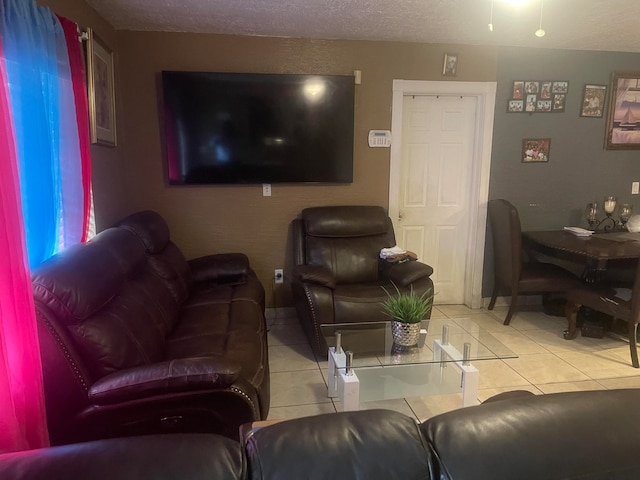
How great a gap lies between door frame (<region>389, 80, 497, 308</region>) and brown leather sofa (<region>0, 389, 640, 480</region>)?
10.5ft

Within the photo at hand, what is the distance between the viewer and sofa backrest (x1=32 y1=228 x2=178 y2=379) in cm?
172

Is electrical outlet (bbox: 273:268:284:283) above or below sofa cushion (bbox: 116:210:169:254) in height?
below

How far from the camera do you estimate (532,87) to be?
13.0 feet

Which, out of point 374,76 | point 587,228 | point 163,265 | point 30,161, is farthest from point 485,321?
point 30,161

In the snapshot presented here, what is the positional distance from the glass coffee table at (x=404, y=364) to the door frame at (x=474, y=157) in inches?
59.9

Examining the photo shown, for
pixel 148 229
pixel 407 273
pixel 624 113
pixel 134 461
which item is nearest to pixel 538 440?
pixel 134 461

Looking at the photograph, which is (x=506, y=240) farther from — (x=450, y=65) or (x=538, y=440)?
(x=538, y=440)

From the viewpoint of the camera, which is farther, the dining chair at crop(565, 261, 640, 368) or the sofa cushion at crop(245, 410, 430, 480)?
the dining chair at crop(565, 261, 640, 368)

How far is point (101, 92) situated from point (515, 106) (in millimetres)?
3302

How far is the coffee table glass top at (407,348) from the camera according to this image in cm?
250

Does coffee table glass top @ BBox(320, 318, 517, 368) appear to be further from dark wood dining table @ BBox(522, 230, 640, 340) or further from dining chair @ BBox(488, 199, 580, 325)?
dark wood dining table @ BBox(522, 230, 640, 340)

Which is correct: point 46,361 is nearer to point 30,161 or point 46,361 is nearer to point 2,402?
point 2,402

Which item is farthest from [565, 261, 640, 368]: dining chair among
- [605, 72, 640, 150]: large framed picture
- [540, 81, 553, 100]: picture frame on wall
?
[540, 81, 553, 100]: picture frame on wall

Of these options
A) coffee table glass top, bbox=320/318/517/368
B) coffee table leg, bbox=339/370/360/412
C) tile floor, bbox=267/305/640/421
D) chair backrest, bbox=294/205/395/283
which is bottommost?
tile floor, bbox=267/305/640/421
